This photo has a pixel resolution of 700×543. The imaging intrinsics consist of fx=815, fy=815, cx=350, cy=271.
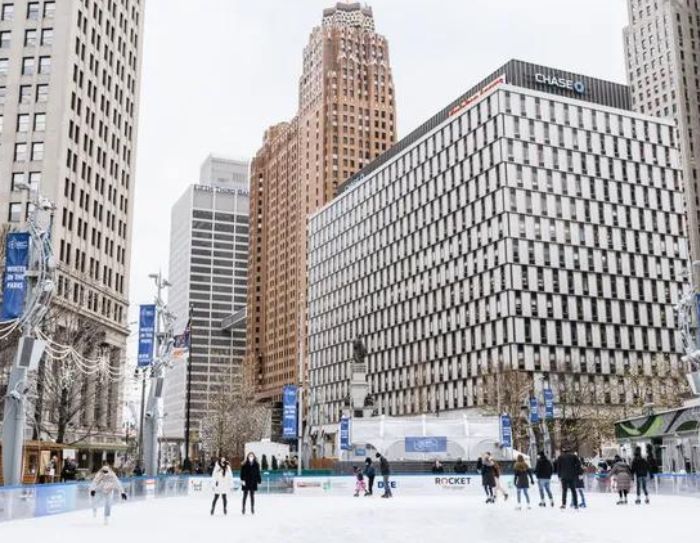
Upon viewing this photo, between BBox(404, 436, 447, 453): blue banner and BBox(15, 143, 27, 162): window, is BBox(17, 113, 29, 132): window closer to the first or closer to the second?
BBox(15, 143, 27, 162): window

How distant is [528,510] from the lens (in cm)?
2814

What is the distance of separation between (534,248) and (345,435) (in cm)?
5891

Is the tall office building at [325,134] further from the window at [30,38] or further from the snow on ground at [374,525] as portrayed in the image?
the snow on ground at [374,525]

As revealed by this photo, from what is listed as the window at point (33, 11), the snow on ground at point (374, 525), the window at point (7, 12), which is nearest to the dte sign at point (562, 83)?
the window at point (33, 11)

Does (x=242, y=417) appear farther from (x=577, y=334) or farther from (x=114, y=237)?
(x=577, y=334)

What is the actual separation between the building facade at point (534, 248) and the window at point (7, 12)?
5988 centimetres

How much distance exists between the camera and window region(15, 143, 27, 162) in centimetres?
7431

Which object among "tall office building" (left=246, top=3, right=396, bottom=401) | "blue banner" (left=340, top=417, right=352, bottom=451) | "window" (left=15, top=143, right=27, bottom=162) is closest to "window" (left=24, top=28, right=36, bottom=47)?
"window" (left=15, top=143, right=27, bottom=162)

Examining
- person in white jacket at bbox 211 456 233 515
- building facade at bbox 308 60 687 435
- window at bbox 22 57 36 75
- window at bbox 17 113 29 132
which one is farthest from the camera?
building facade at bbox 308 60 687 435

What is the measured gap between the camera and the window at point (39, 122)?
75.1 m

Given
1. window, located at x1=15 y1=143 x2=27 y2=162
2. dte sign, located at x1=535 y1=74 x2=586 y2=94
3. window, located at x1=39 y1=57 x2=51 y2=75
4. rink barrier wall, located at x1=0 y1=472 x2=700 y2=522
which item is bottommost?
rink barrier wall, located at x1=0 y1=472 x2=700 y2=522

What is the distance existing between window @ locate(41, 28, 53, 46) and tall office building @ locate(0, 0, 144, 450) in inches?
3.8

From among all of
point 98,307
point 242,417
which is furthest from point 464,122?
point 98,307

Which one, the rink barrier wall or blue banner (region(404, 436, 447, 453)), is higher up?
blue banner (region(404, 436, 447, 453))
